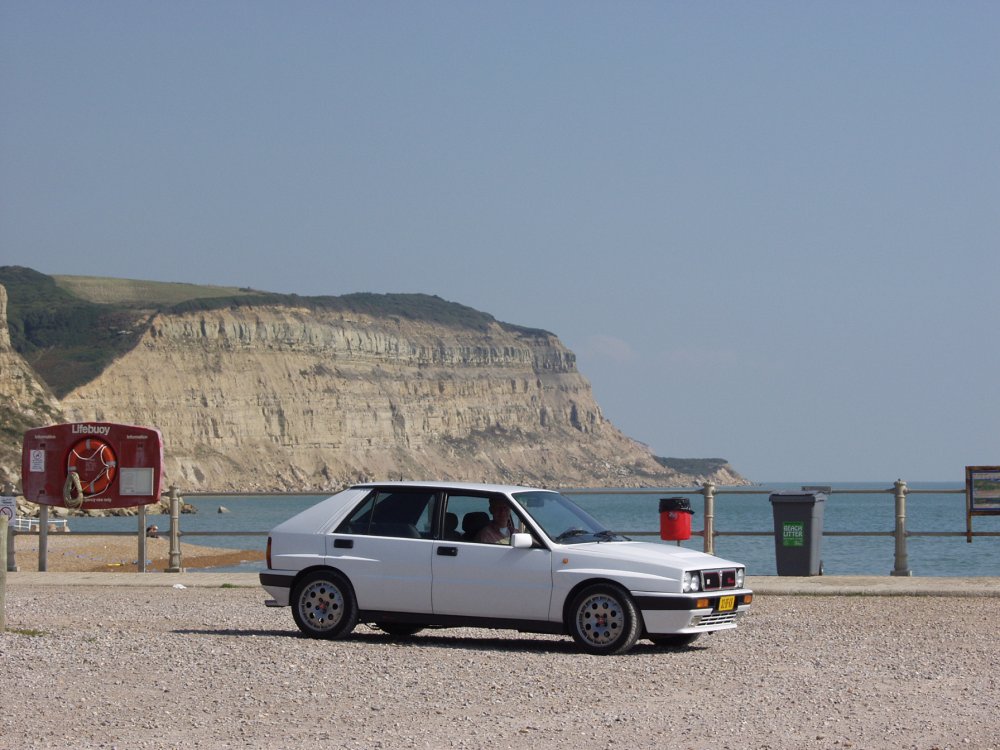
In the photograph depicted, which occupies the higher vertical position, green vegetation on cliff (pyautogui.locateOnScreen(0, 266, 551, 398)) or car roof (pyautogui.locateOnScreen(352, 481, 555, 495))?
green vegetation on cliff (pyautogui.locateOnScreen(0, 266, 551, 398))

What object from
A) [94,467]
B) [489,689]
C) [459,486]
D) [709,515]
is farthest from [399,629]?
[94,467]

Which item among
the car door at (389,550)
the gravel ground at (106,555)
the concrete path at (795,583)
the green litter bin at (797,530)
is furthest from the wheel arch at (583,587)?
the gravel ground at (106,555)

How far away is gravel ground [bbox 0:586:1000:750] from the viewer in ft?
26.0

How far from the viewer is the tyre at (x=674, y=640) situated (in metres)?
12.0

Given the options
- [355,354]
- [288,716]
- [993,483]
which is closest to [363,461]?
[355,354]

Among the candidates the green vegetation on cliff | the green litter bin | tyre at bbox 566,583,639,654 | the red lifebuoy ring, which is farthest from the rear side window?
the green vegetation on cliff

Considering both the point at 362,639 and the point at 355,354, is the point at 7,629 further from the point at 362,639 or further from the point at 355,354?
the point at 355,354

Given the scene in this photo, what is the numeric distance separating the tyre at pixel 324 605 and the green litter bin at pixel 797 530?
839 centimetres

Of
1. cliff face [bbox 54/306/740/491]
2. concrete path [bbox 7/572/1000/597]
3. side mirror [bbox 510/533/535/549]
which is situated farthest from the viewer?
cliff face [bbox 54/306/740/491]

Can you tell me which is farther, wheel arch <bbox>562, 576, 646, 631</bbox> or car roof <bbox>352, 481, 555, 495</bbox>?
car roof <bbox>352, 481, 555, 495</bbox>

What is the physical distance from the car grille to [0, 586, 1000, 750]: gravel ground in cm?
22

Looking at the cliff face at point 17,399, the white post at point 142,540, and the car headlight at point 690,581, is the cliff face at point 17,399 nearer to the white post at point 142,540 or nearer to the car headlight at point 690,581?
the white post at point 142,540

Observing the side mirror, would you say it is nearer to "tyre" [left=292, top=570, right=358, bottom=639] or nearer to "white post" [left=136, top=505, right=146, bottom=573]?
"tyre" [left=292, top=570, right=358, bottom=639]

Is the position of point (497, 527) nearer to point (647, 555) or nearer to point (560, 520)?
point (560, 520)
